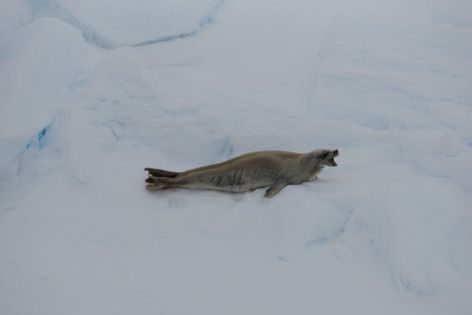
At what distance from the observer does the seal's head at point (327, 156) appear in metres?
3.73

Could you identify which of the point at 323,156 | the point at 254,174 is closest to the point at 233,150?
the point at 254,174

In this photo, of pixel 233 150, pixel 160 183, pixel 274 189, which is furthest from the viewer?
pixel 233 150

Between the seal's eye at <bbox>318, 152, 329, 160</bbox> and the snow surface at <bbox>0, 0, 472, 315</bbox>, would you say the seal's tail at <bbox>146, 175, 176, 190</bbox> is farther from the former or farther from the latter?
the seal's eye at <bbox>318, 152, 329, 160</bbox>

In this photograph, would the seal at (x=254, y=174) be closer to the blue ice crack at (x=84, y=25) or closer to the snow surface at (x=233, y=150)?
the snow surface at (x=233, y=150)

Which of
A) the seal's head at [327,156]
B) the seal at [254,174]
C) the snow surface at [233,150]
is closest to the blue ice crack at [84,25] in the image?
the snow surface at [233,150]

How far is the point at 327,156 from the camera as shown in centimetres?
374

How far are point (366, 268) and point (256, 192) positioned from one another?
0.96 meters

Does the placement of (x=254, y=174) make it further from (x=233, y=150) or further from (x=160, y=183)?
(x=160, y=183)

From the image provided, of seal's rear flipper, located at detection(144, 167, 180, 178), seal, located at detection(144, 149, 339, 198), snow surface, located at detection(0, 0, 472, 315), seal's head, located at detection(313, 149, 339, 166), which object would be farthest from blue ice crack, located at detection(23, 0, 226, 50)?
seal's head, located at detection(313, 149, 339, 166)

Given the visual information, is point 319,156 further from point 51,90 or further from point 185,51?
point 51,90

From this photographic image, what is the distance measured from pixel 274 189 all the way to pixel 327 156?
0.45m

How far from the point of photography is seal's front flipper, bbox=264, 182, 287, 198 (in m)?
3.63

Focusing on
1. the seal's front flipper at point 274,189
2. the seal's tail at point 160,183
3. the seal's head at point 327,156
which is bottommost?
the seal's tail at point 160,183

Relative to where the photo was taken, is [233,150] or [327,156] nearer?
[327,156]
